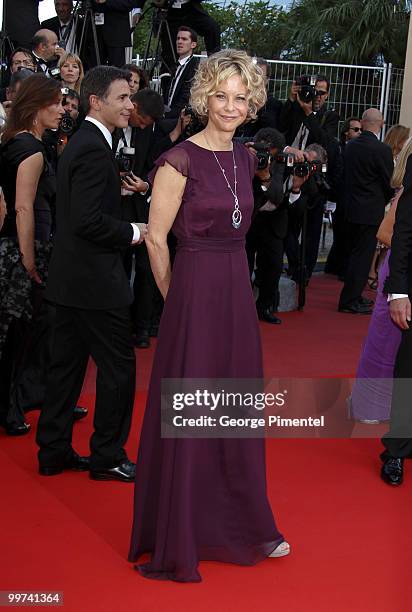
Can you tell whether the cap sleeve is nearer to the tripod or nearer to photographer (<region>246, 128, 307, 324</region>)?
photographer (<region>246, 128, 307, 324</region>)

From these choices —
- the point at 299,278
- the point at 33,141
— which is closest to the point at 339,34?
the point at 299,278

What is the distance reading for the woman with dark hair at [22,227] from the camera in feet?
14.0

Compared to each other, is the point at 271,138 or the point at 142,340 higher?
the point at 271,138

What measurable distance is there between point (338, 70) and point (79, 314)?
8.26 m

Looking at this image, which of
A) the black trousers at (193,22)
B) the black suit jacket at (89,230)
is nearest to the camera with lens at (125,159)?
the black suit jacket at (89,230)

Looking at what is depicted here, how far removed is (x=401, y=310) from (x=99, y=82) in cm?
164

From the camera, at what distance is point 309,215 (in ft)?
29.6

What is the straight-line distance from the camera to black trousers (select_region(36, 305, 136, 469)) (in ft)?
12.6

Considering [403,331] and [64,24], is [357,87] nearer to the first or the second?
[64,24]

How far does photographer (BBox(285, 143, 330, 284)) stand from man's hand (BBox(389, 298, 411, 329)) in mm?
3290

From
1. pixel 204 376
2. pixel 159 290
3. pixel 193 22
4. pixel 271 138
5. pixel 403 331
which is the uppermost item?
pixel 193 22

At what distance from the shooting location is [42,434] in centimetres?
404

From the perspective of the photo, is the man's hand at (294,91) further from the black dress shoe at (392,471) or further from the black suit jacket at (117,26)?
the black dress shoe at (392,471)

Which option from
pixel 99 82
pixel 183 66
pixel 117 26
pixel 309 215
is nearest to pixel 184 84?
pixel 183 66
